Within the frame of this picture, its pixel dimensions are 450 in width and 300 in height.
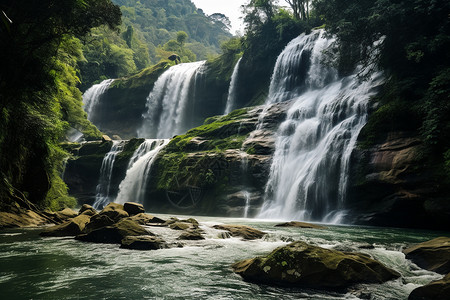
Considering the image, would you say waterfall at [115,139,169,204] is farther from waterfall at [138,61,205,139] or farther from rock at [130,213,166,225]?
waterfall at [138,61,205,139]

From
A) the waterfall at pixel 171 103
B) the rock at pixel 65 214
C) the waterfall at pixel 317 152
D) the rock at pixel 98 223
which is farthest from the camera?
the waterfall at pixel 171 103

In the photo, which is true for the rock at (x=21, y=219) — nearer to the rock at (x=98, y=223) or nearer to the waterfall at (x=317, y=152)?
the rock at (x=98, y=223)

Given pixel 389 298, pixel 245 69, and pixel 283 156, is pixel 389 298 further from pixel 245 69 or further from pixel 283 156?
pixel 245 69

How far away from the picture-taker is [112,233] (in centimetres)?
800

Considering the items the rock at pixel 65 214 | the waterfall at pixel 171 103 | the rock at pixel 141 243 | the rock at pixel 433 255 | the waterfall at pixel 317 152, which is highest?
the waterfall at pixel 171 103

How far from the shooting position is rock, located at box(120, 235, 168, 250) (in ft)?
23.9

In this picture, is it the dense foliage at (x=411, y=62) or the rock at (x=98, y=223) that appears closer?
the rock at (x=98, y=223)

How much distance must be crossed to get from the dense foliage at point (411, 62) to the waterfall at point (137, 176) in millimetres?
16287

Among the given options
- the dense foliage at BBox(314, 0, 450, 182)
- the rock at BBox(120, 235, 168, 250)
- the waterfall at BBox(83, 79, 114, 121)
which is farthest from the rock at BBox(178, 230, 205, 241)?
the waterfall at BBox(83, 79, 114, 121)

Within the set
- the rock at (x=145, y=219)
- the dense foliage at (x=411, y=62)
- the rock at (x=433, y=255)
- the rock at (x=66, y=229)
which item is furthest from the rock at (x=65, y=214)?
the dense foliage at (x=411, y=62)

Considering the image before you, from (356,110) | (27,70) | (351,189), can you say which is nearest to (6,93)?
(27,70)

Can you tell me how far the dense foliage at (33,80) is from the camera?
10336 millimetres

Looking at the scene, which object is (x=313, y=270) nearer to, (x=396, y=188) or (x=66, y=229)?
(x=66, y=229)

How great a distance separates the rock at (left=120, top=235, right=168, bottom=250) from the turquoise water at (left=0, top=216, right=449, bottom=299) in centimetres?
25
